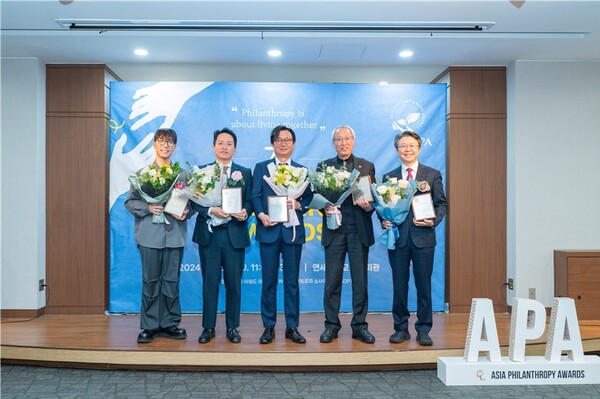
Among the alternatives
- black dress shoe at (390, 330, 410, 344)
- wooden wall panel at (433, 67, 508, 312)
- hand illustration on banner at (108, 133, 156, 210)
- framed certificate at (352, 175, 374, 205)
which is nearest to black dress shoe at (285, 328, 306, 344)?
black dress shoe at (390, 330, 410, 344)

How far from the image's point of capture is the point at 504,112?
5.82m

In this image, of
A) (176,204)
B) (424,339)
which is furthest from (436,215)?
(176,204)

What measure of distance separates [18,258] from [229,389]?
2904 mm

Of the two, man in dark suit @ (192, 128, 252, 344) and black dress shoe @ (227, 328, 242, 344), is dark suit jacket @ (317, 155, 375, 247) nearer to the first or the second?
man in dark suit @ (192, 128, 252, 344)

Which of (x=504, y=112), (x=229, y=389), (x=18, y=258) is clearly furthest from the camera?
(x=504, y=112)

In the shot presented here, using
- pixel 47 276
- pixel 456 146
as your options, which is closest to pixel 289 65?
pixel 456 146

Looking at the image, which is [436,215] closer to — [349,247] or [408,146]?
[408,146]

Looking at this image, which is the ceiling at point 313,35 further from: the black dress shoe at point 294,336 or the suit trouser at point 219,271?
the black dress shoe at point 294,336

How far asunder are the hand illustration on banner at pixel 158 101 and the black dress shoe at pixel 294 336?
264 cm

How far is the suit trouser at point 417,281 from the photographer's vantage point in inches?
170

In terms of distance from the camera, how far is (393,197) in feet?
13.6

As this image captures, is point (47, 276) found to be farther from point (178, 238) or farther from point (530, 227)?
point (530, 227)

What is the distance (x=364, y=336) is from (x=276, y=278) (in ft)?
2.70

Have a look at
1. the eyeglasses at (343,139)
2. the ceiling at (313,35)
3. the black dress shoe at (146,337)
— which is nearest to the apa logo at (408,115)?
the ceiling at (313,35)
